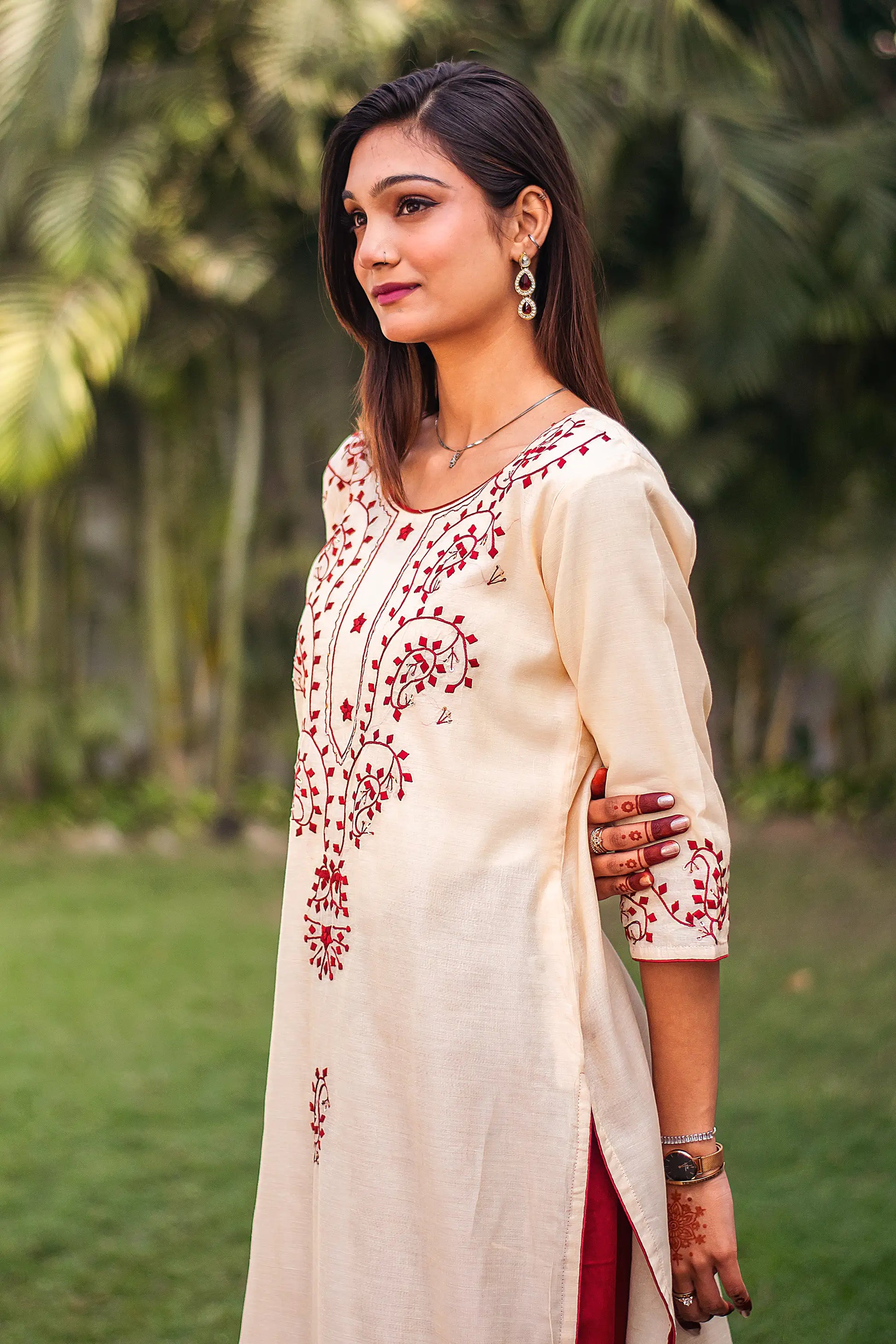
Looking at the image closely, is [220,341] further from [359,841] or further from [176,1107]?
[359,841]

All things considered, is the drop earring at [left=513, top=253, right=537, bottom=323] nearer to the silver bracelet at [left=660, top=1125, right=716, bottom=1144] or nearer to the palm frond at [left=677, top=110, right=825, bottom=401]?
the silver bracelet at [left=660, top=1125, right=716, bottom=1144]

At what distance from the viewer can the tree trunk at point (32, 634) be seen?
6203 mm

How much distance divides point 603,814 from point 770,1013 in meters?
3.09

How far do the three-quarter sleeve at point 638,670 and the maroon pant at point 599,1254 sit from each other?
0.62ft

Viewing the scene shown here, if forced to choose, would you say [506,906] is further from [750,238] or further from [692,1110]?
[750,238]

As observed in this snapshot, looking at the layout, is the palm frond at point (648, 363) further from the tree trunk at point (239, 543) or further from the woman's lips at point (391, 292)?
the woman's lips at point (391, 292)

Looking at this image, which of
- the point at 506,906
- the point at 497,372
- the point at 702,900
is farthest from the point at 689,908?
the point at 497,372

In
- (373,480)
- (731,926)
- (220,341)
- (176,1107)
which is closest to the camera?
(373,480)

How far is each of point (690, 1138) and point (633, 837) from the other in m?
0.27

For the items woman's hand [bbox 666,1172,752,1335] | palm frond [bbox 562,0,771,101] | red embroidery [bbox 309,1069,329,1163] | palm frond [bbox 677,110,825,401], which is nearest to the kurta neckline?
red embroidery [bbox 309,1069,329,1163]

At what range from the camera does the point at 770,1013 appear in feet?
13.1

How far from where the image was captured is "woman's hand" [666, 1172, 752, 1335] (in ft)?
3.79

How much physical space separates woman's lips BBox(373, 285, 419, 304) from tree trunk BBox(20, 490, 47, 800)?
521 centimetres

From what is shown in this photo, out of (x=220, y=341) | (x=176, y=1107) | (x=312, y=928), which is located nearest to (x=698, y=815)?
(x=312, y=928)
